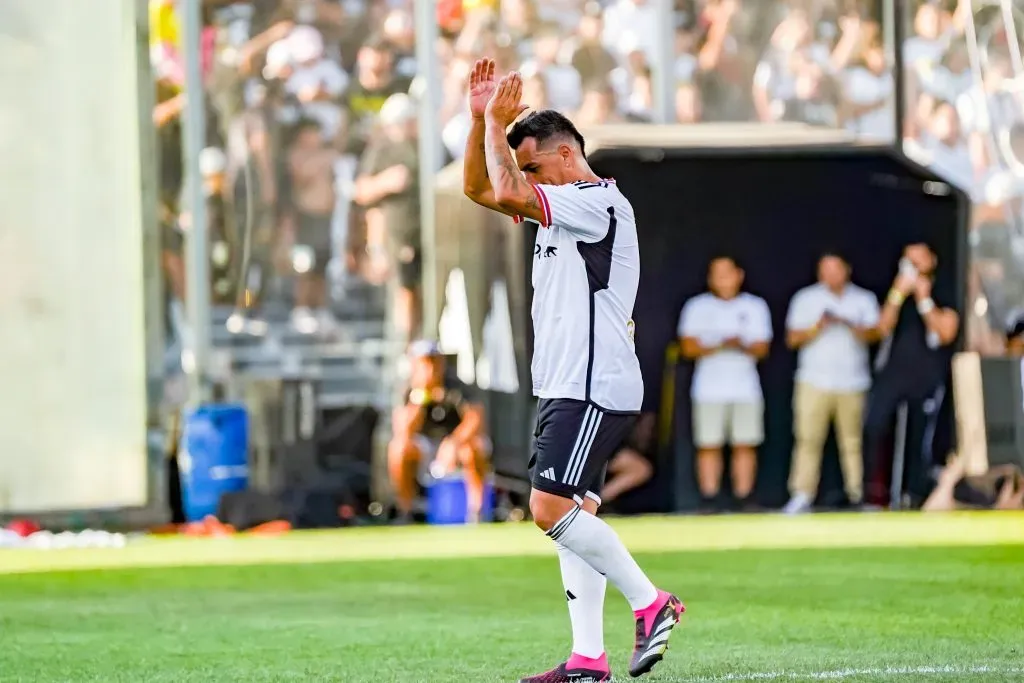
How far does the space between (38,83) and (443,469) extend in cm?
414

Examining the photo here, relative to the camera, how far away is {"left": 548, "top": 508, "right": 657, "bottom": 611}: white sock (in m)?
6.52

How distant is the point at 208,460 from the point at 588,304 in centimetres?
903

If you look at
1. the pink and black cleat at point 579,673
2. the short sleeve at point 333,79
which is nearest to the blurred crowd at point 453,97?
the short sleeve at point 333,79

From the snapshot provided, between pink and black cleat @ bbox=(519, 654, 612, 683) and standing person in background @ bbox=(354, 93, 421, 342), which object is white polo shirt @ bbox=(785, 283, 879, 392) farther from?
pink and black cleat @ bbox=(519, 654, 612, 683)

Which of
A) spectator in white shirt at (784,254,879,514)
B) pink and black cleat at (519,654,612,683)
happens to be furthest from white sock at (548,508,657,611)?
spectator in white shirt at (784,254,879,514)

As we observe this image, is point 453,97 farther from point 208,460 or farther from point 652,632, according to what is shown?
point 652,632

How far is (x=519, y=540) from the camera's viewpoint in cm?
1358

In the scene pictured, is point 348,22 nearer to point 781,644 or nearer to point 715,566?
point 715,566

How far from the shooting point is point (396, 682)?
22.6 feet

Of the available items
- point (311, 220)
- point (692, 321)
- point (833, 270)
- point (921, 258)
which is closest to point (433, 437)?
point (692, 321)

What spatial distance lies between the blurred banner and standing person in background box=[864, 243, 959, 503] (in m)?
5.82

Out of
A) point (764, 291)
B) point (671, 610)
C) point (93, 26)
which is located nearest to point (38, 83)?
point (93, 26)

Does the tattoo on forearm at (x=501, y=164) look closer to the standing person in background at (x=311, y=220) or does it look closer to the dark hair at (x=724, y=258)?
the dark hair at (x=724, y=258)

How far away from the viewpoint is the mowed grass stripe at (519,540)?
41.6 feet
